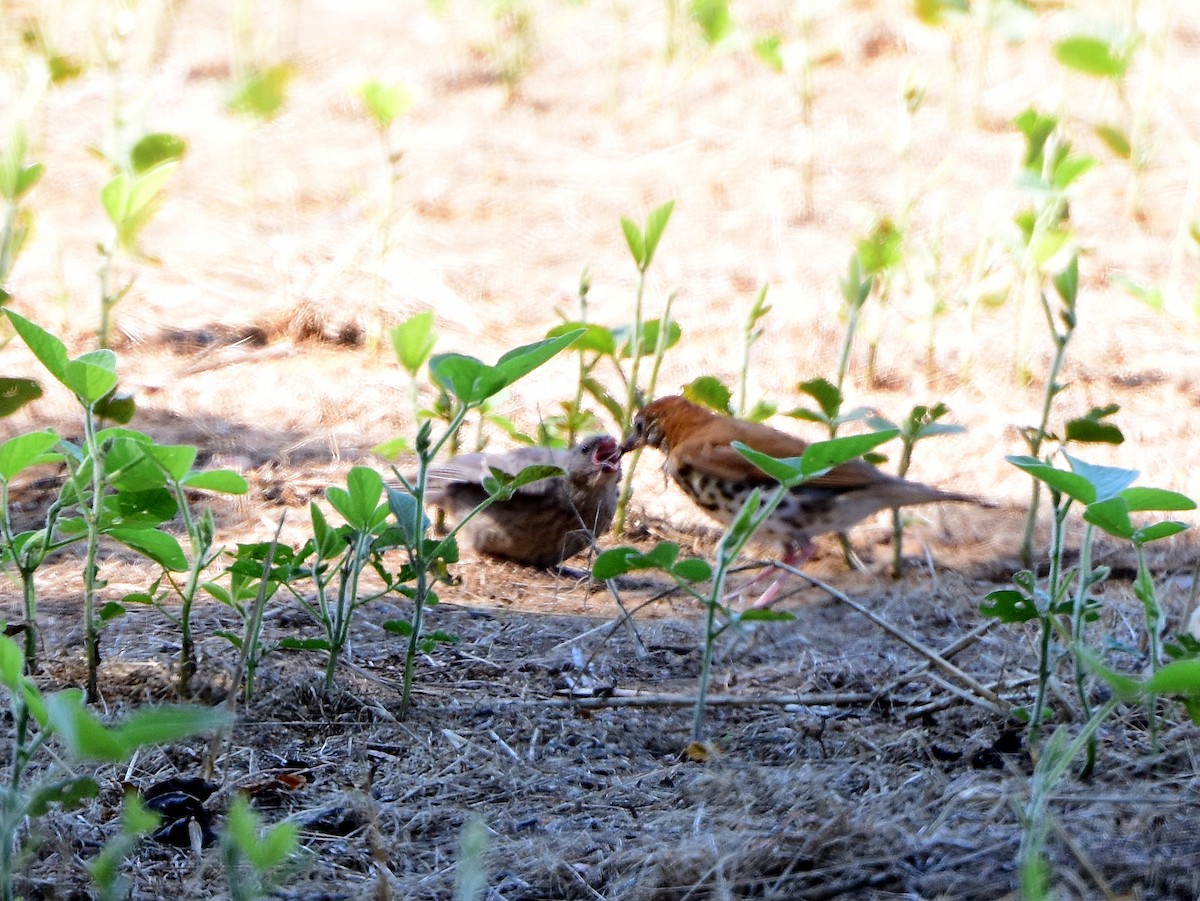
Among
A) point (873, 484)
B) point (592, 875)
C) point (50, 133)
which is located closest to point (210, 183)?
point (50, 133)

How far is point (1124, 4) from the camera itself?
32.8ft

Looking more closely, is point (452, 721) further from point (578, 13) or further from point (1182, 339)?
point (578, 13)

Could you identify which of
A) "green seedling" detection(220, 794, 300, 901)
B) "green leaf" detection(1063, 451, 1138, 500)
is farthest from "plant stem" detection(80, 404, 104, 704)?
"green leaf" detection(1063, 451, 1138, 500)

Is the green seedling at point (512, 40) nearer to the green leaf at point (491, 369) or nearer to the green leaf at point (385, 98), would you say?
the green leaf at point (385, 98)

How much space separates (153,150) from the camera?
484 centimetres

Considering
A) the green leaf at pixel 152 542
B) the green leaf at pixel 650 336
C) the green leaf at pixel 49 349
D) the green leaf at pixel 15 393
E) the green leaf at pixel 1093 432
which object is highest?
the green leaf at pixel 49 349

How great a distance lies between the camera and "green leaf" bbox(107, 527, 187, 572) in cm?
301

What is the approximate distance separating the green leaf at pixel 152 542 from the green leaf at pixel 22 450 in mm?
238

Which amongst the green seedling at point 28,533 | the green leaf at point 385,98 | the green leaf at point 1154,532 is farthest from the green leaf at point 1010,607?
the green leaf at point 385,98

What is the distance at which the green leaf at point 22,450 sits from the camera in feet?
9.09

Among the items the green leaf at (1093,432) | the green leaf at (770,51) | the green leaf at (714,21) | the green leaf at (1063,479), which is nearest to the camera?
the green leaf at (1063,479)

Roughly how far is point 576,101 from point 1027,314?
4058 mm

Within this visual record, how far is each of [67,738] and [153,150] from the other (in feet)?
11.7

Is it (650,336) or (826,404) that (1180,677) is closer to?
(826,404)
